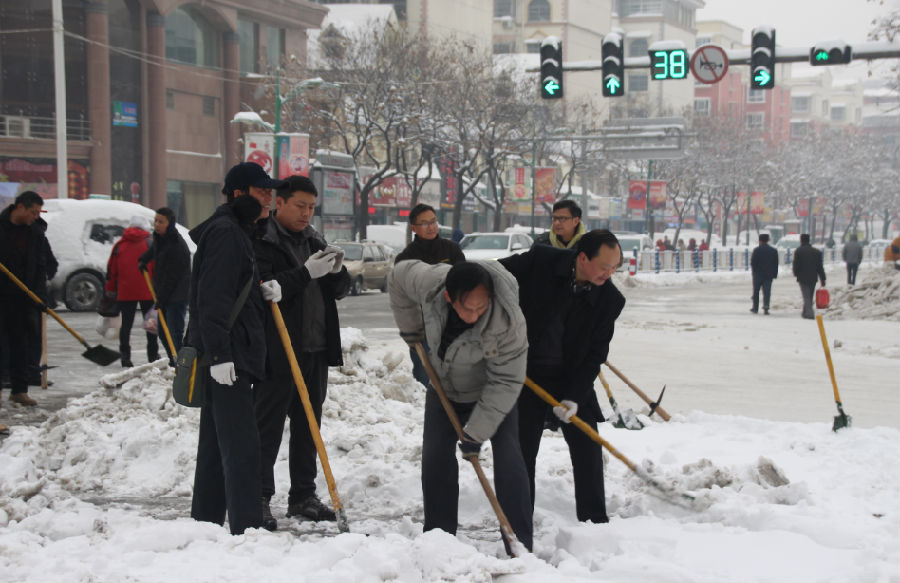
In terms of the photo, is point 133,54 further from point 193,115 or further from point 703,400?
point 703,400

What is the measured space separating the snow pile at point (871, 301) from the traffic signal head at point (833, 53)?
16.8ft

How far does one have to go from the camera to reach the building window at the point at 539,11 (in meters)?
95.8

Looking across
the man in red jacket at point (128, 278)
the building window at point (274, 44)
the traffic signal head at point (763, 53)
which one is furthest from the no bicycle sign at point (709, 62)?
the building window at point (274, 44)

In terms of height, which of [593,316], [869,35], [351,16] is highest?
[351,16]

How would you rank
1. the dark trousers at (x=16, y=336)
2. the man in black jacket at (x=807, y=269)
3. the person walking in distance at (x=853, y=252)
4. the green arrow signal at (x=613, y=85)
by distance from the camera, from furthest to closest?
the person walking in distance at (x=853, y=252), the man in black jacket at (x=807, y=269), the green arrow signal at (x=613, y=85), the dark trousers at (x=16, y=336)

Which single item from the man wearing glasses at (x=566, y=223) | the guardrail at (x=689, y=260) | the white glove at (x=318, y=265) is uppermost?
the man wearing glasses at (x=566, y=223)

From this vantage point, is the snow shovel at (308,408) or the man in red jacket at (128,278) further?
the man in red jacket at (128,278)

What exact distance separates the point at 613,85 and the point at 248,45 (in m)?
31.9

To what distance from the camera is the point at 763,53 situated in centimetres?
1644

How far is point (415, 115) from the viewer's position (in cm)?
3569

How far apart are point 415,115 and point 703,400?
89.2ft

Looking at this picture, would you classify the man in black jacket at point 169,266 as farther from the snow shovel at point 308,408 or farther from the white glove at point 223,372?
the white glove at point 223,372

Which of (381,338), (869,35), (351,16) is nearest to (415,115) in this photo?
(869,35)

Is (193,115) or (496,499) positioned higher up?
(193,115)
